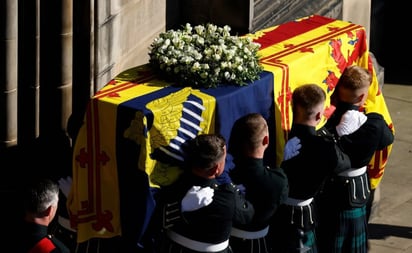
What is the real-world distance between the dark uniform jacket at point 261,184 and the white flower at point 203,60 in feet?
1.86

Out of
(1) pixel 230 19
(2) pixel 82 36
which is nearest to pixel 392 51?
(1) pixel 230 19

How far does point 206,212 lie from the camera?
25.9 ft

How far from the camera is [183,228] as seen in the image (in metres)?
8.05

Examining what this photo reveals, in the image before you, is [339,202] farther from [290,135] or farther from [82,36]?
[82,36]

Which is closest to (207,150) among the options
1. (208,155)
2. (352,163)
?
(208,155)

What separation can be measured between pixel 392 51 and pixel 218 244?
9144 millimetres

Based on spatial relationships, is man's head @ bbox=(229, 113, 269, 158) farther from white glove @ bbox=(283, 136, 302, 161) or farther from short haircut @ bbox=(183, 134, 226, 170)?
white glove @ bbox=(283, 136, 302, 161)

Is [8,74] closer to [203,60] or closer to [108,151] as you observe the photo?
[108,151]

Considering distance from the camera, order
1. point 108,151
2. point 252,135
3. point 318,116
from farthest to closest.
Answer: point 318,116 → point 252,135 → point 108,151

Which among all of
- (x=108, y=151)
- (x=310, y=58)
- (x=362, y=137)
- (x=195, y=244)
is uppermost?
(x=310, y=58)

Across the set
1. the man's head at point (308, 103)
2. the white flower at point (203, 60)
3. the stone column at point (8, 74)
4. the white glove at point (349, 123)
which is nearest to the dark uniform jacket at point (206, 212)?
the white flower at point (203, 60)

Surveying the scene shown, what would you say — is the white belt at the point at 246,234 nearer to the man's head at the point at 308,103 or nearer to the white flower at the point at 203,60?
the man's head at the point at 308,103

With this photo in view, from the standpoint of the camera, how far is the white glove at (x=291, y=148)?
28.6 ft

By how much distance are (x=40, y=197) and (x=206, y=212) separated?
116 cm
